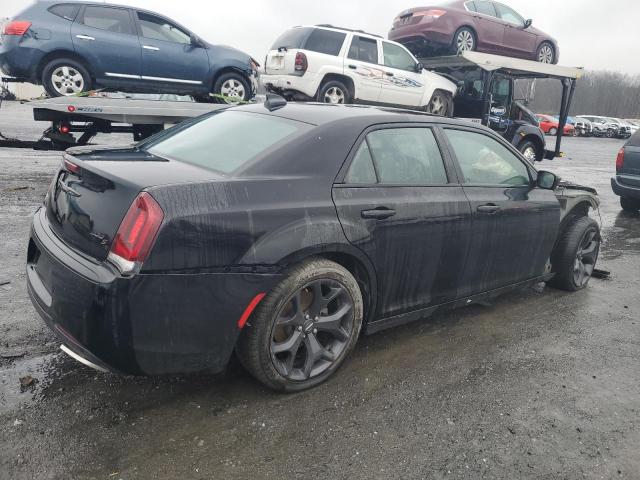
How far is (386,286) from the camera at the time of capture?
312cm

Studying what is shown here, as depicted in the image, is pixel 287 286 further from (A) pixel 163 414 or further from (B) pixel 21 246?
(B) pixel 21 246

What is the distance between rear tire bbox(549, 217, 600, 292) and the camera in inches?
179

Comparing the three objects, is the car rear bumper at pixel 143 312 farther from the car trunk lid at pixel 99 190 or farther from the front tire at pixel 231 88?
the front tire at pixel 231 88

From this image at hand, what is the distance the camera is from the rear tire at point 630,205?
9080mm

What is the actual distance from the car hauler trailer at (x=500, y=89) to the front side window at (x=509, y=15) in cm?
141

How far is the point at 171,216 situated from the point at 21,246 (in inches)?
136

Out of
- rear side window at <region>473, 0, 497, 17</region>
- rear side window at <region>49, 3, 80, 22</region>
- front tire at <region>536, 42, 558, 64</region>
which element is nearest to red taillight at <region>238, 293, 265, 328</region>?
rear side window at <region>49, 3, 80, 22</region>

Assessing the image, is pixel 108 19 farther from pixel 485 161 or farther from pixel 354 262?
pixel 354 262

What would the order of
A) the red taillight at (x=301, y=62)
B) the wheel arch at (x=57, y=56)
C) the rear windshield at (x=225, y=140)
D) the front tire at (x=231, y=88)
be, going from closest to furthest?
the rear windshield at (x=225, y=140)
the wheel arch at (x=57, y=56)
the front tire at (x=231, y=88)
the red taillight at (x=301, y=62)

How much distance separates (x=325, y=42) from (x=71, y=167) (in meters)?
7.90

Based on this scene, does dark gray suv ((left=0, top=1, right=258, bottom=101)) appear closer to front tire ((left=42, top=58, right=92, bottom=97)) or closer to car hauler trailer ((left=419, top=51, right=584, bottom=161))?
front tire ((left=42, top=58, right=92, bottom=97))

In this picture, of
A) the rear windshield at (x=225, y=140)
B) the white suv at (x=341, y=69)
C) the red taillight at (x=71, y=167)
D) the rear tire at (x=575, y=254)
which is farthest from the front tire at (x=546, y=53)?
the red taillight at (x=71, y=167)

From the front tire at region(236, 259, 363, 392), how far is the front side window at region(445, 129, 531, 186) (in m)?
1.34

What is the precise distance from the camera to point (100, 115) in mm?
6887
